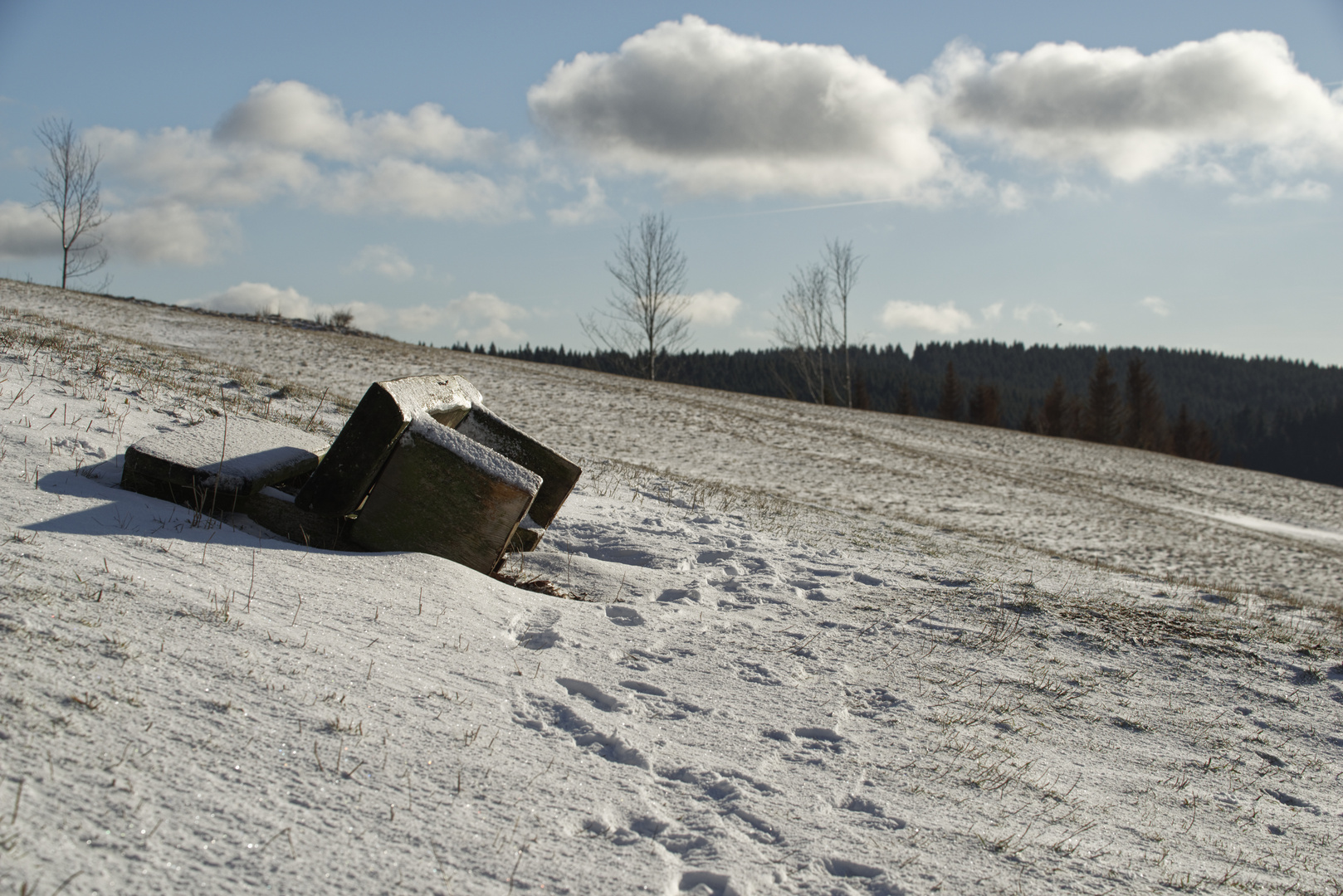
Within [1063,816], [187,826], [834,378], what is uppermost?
[834,378]

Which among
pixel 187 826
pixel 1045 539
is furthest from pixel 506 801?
pixel 1045 539

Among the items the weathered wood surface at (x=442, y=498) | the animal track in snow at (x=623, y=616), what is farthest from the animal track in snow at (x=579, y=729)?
the weathered wood surface at (x=442, y=498)

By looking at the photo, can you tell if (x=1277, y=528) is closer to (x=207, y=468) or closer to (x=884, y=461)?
(x=884, y=461)

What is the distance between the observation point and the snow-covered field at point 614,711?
2.25 m

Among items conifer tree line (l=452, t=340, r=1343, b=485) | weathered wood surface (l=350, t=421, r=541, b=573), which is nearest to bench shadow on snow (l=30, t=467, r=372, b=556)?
weathered wood surface (l=350, t=421, r=541, b=573)

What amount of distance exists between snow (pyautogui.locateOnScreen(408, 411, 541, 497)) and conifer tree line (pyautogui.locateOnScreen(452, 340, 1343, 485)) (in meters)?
34.3

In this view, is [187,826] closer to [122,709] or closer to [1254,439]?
[122,709]

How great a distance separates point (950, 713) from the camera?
3.85m

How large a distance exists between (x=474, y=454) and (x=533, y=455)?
0.98 m

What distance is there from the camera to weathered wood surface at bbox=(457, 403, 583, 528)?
548 cm

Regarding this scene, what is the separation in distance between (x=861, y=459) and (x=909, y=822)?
12.5m

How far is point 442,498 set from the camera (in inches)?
180

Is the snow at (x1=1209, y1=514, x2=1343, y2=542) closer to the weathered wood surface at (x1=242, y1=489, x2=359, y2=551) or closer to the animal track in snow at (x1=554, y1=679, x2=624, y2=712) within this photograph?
the animal track in snow at (x1=554, y1=679, x2=624, y2=712)

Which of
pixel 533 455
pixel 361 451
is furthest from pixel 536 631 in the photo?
pixel 533 455
